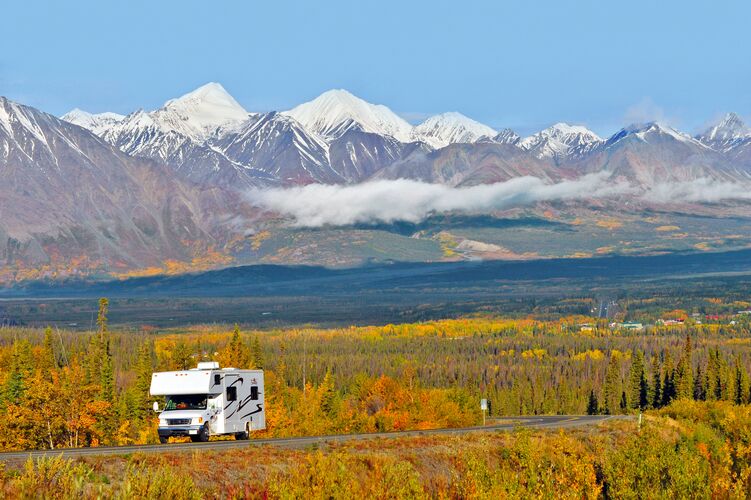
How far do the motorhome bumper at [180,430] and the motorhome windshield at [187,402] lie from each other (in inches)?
55.9

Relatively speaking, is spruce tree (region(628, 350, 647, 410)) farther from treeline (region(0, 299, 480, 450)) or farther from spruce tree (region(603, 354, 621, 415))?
treeline (region(0, 299, 480, 450))

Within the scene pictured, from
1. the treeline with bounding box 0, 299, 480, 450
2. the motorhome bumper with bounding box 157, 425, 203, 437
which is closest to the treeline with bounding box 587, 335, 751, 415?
the treeline with bounding box 0, 299, 480, 450

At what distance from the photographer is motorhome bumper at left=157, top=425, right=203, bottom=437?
52.4m

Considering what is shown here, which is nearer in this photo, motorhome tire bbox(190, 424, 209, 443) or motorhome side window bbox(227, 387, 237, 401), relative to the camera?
motorhome tire bbox(190, 424, 209, 443)

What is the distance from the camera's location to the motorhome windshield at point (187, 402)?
5380 cm

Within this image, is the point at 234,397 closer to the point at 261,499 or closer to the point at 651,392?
the point at 261,499

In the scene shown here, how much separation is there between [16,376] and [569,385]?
4634 inches

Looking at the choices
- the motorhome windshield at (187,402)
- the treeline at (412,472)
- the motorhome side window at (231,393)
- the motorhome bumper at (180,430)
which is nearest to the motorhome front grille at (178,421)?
the motorhome bumper at (180,430)

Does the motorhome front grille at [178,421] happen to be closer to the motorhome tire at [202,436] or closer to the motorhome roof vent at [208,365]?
the motorhome tire at [202,436]

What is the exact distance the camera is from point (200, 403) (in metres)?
53.9

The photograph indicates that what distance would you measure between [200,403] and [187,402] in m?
0.81

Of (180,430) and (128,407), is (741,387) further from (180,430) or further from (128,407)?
(180,430)

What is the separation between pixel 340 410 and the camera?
420 feet

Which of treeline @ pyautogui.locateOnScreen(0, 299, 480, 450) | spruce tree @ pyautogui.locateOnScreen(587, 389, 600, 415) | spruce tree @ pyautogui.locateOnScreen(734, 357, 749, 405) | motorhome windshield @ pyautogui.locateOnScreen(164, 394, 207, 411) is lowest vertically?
spruce tree @ pyautogui.locateOnScreen(587, 389, 600, 415)
